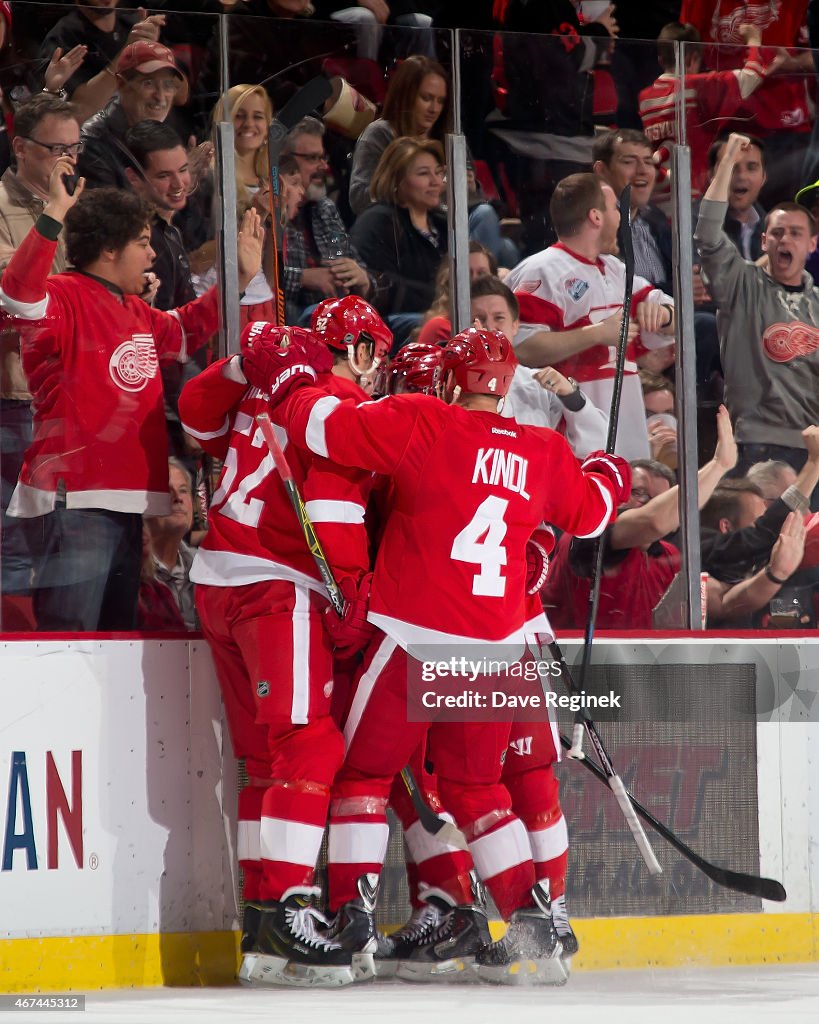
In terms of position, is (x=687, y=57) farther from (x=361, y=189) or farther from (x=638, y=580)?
(x=638, y=580)

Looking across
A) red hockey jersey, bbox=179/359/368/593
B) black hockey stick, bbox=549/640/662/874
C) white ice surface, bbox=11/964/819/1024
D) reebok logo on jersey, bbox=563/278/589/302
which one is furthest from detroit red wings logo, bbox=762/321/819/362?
white ice surface, bbox=11/964/819/1024

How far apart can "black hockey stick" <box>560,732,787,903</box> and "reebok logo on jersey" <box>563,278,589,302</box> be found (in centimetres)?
118

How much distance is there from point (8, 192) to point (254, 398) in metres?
0.75

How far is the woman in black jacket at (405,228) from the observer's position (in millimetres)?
3785

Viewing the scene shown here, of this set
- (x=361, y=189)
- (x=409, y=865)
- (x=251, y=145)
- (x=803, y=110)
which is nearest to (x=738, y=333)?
(x=803, y=110)

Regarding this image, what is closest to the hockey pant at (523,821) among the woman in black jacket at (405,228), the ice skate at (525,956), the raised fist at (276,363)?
the ice skate at (525,956)

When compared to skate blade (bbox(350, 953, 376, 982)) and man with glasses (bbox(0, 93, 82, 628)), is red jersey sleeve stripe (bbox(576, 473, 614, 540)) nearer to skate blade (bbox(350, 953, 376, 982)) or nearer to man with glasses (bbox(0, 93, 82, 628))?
skate blade (bbox(350, 953, 376, 982))

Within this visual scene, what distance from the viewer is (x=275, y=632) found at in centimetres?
322

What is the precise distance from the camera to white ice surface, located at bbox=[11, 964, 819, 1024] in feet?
9.05

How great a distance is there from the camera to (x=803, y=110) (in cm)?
409

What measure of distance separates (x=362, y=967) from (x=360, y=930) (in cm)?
8

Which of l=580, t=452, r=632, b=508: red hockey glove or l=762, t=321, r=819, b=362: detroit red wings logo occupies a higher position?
l=762, t=321, r=819, b=362: detroit red wings logo

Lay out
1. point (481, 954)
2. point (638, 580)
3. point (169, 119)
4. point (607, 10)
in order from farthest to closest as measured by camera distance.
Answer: point (607, 10), point (638, 580), point (169, 119), point (481, 954)

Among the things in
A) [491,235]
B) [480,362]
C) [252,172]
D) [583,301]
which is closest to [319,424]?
[480,362]
